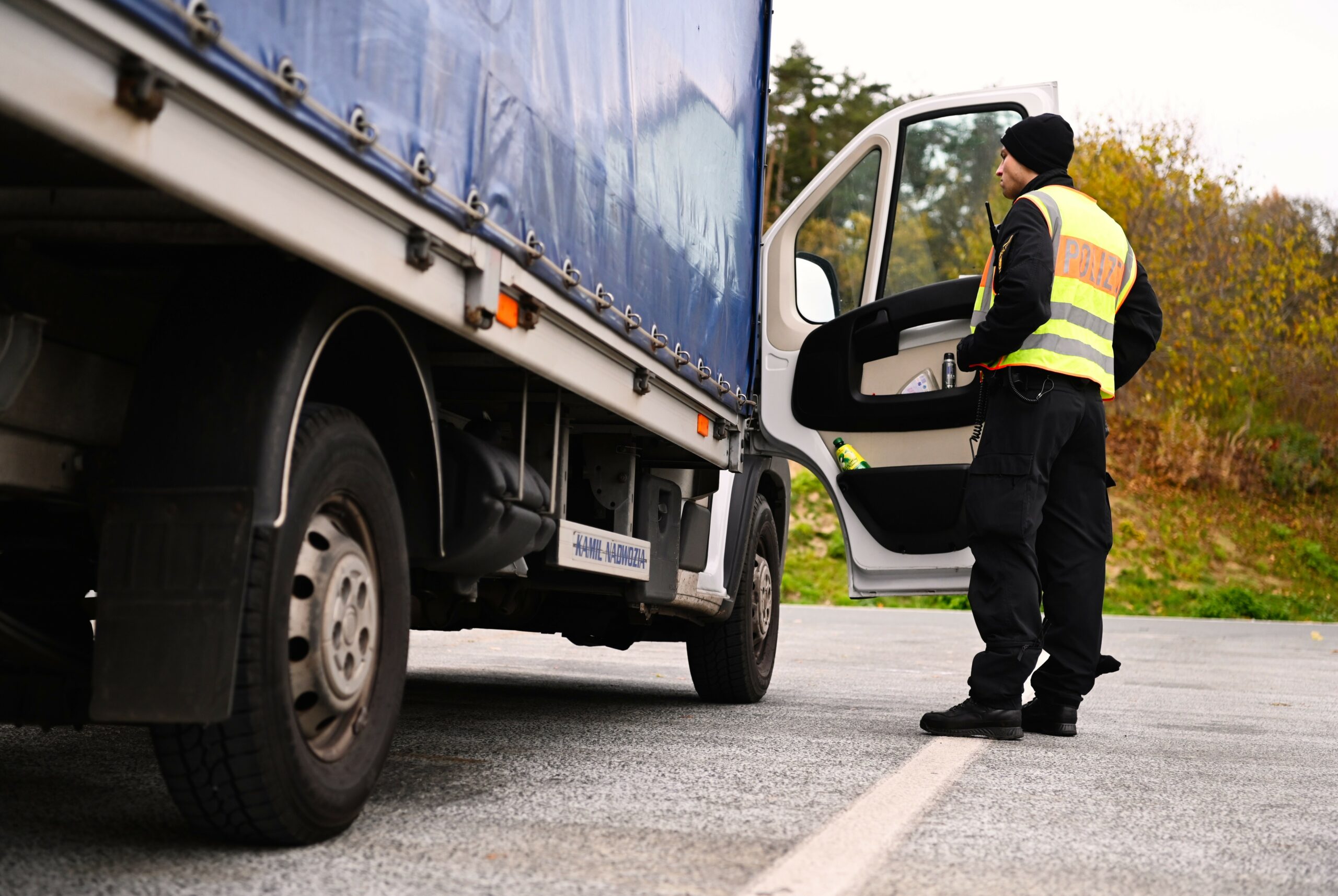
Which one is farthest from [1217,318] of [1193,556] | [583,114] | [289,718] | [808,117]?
[289,718]

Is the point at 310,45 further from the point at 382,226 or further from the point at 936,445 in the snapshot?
the point at 936,445

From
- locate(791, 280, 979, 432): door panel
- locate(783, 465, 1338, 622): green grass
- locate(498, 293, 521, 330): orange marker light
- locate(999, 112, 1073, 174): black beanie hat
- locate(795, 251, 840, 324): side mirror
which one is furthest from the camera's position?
locate(783, 465, 1338, 622): green grass

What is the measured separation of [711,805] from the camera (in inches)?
138

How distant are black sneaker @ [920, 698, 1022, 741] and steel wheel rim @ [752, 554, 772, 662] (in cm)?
134

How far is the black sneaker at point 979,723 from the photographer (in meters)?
5.10

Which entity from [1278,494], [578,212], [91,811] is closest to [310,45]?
[578,212]

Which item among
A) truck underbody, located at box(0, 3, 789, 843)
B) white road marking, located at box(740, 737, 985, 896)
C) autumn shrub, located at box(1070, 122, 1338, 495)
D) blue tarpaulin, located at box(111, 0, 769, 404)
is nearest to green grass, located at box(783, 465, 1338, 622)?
autumn shrub, located at box(1070, 122, 1338, 495)

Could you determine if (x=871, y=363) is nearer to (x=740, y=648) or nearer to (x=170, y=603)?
(x=740, y=648)

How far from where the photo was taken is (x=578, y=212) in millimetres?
3742

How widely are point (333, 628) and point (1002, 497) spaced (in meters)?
2.87

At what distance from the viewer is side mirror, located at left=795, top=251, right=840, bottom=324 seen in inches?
246

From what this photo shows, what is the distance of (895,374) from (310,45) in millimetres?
3858

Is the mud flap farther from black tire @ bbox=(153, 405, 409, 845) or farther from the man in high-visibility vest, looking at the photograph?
the man in high-visibility vest

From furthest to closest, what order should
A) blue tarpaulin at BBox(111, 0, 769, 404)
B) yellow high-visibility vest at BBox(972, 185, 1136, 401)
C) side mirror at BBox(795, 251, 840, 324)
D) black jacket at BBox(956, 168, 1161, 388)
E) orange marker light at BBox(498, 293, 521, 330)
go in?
side mirror at BBox(795, 251, 840, 324) → yellow high-visibility vest at BBox(972, 185, 1136, 401) → black jacket at BBox(956, 168, 1161, 388) → orange marker light at BBox(498, 293, 521, 330) → blue tarpaulin at BBox(111, 0, 769, 404)
